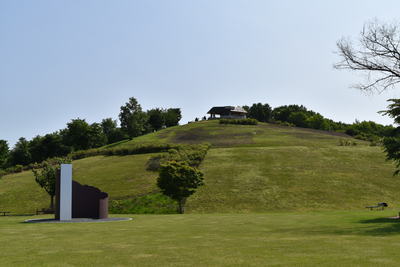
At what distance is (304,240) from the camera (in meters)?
17.6

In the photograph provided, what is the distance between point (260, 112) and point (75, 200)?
451 ft

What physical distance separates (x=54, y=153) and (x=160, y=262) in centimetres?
10406

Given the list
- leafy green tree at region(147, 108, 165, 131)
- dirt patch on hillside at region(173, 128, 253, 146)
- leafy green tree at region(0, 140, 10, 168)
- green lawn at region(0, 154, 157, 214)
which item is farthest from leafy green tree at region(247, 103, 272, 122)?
green lawn at region(0, 154, 157, 214)

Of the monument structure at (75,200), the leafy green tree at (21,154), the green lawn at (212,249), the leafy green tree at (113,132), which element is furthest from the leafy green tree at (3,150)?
the green lawn at (212,249)

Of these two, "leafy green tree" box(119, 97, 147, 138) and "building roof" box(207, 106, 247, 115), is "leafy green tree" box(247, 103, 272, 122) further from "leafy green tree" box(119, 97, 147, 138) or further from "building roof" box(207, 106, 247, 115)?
"leafy green tree" box(119, 97, 147, 138)

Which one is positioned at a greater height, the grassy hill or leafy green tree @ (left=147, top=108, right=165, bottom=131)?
leafy green tree @ (left=147, top=108, right=165, bottom=131)

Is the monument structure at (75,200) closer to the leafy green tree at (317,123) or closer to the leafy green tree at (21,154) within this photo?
the leafy green tree at (21,154)

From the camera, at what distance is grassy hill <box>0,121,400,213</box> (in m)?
50.4

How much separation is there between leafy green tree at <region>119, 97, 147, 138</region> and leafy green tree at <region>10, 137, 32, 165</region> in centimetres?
2565

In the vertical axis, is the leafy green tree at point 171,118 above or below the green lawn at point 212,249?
above

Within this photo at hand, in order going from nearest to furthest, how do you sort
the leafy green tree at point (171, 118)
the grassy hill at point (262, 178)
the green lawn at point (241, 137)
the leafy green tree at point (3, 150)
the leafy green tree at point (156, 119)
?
the grassy hill at point (262, 178), the green lawn at point (241, 137), the leafy green tree at point (3, 150), the leafy green tree at point (156, 119), the leafy green tree at point (171, 118)

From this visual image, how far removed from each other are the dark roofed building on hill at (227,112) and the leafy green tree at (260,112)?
2563 centimetres

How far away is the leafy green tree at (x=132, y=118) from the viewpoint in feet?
370

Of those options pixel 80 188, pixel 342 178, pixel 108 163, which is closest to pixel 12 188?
pixel 108 163
